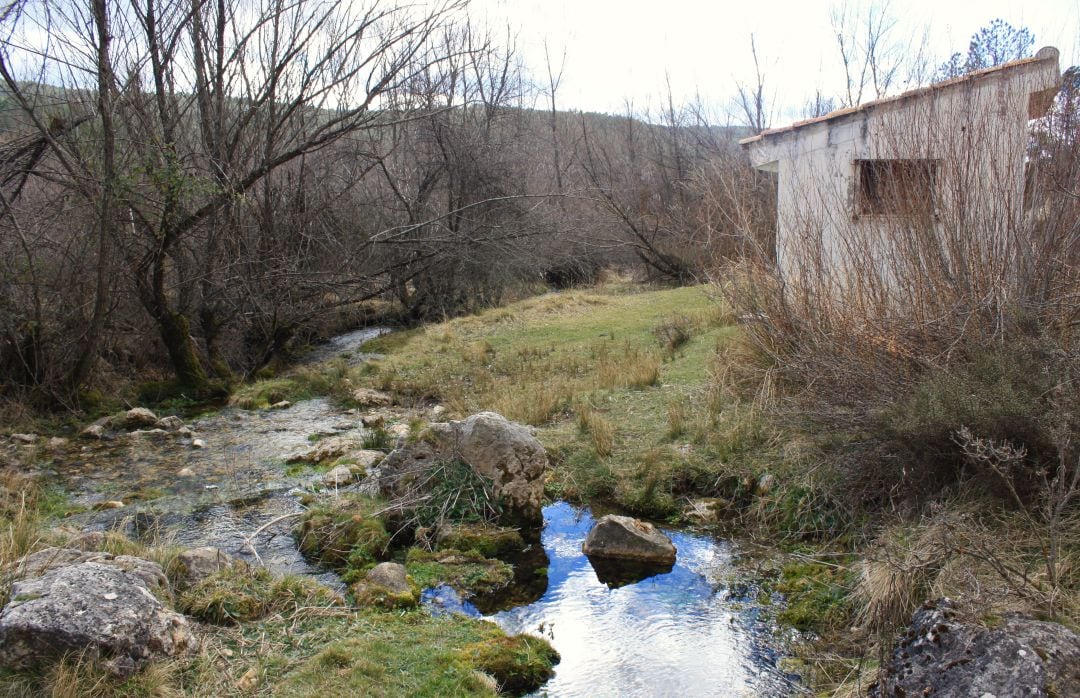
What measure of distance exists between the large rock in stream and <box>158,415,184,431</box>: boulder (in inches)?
230

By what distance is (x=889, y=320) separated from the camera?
5969mm

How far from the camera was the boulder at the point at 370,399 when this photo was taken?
35.7 ft

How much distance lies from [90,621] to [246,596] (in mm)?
1091

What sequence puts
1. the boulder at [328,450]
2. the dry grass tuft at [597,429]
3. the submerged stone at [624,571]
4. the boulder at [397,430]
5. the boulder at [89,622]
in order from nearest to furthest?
1. the boulder at [89,622]
2. the submerged stone at [624,571]
3. the dry grass tuft at [597,429]
4. the boulder at [328,450]
5. the boulder at [397,430]

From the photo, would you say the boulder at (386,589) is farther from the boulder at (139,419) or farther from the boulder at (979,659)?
the boulder at (139,419)

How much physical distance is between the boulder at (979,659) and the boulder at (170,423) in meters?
8.55

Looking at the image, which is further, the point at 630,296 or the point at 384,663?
the point at 630,296

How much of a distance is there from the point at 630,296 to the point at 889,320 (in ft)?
45.2

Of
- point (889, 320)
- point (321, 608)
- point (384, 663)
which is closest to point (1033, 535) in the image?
point (889, 320)

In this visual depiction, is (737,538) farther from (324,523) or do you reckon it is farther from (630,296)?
(630,296)

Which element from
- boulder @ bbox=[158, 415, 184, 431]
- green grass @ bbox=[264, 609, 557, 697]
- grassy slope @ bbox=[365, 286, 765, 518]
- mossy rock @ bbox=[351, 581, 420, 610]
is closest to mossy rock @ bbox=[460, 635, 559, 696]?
green grass @ bbox=[264, 609, 557, 697]

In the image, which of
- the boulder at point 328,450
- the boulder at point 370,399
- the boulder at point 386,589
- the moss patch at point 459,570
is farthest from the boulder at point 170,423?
the boulder at point 386,589

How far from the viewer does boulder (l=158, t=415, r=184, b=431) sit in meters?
9.93

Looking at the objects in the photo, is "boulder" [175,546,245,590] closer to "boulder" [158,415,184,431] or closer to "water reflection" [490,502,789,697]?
"water reflection" [490,502,789,697]
